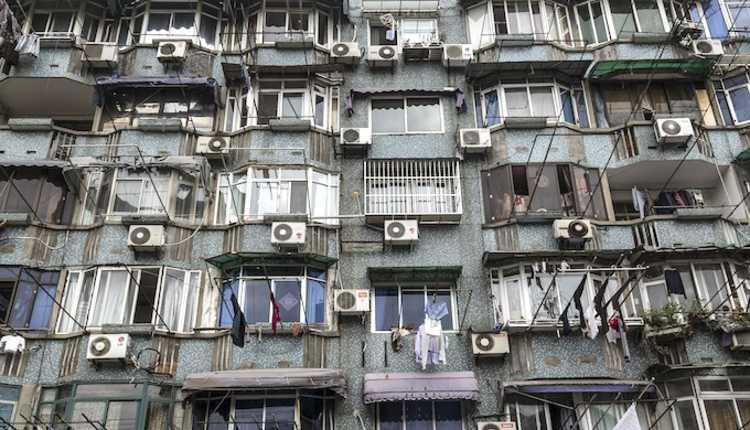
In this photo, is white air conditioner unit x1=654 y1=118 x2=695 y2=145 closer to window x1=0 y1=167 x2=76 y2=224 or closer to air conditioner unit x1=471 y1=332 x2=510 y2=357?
air conditioner unit x1=471 y1=332 x2=510 y2=357

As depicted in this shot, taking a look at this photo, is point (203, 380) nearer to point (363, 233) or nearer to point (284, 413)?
point (284, 413)

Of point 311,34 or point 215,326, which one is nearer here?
point 215,326

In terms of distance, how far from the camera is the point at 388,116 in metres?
20.0

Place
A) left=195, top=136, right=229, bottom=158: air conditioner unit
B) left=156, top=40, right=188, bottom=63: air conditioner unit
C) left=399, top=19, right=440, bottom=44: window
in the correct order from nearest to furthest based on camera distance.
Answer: left=195, top=136, right=229, bottom=158: air conditioner unit, left=156, top=40, right=188, bottom=63: air conditioner unit, left=399, top=19, right=440, bottom=44: window

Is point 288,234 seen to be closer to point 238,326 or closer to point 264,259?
point 264,259

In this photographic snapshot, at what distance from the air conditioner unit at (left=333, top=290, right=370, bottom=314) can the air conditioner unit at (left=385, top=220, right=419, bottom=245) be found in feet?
5.43

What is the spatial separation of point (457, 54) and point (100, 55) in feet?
35.3

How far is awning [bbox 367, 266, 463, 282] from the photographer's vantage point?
55.1 ft

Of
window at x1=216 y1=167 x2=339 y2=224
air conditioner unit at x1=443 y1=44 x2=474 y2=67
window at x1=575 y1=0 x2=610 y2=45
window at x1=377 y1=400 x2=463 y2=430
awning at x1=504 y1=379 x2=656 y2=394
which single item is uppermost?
A: window at x1=575 y1=0 x2=610 y2=45

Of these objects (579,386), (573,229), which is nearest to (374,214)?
(573,229)

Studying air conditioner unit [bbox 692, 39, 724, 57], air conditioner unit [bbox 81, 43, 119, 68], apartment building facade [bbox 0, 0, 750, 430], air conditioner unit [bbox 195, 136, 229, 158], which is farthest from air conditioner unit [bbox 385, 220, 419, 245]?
air conditioner unit [bbox 692, 39, 724, 57]

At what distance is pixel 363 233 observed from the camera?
17.7 meters

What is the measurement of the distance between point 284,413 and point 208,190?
656 cm

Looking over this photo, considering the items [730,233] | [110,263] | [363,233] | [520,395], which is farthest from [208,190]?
[730,233]
